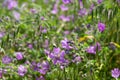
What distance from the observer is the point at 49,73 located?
286 cm

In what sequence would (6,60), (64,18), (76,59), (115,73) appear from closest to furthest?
(76,59) < (115,73) < (6,60) < (64,18)

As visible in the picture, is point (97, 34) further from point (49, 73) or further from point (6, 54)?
point (6, 54)

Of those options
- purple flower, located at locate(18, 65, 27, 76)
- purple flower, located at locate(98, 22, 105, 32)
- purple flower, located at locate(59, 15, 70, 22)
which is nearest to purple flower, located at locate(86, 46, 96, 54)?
purple flower, located at locate(98, 22, 105, 32)

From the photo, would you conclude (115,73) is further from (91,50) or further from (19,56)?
(19,56)

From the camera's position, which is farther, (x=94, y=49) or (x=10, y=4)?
(x=10, y=4)

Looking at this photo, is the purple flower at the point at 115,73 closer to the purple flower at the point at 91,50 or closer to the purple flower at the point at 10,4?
the purple flower at the point at 91,50

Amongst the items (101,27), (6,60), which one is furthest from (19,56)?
(101,27)

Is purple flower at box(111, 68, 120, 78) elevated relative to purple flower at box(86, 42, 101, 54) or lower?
lower

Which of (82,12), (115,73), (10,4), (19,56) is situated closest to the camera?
(115,73)

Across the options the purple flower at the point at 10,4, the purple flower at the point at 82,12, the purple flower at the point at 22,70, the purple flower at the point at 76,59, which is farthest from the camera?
the purple flower at the point at 10,4

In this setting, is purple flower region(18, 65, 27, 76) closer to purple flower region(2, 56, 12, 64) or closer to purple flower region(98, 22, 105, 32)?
purple flower region(2, 56, 12, 64)

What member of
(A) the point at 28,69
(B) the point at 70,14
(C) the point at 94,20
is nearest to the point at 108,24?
(C) the point at 94,20

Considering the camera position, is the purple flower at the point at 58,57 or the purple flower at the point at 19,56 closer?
the purple flower at the point at 58,57

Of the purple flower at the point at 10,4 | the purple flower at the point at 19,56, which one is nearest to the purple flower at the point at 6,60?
the purple flower at the point at 19,56
